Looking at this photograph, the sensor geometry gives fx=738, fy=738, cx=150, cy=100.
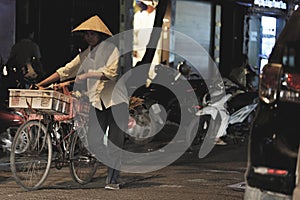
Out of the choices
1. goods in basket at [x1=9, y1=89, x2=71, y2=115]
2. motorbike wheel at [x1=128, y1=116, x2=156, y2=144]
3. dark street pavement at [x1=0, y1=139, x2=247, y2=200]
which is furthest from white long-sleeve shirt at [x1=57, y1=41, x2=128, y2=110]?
motorbike wheel at [x1=128, y1=116, x2=156, y2=144]

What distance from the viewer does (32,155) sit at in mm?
8641

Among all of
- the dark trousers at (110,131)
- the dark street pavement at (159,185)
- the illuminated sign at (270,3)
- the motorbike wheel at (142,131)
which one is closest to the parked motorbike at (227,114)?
the motorbike wheel at (142,131)

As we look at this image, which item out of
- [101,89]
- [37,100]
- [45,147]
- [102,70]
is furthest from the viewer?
[101,89]

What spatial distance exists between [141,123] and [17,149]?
5.49 meters

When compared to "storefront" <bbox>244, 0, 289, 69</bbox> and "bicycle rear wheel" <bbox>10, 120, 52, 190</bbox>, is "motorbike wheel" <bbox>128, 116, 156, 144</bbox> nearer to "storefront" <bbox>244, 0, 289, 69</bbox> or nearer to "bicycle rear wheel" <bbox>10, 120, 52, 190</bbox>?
"bicycle rear wheel" <bbox>10, 120, 52, 190</bbox>

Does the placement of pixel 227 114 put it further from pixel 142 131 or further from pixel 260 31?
pixel 260 31

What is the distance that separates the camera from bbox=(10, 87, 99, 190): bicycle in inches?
335

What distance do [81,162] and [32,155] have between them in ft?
2.36

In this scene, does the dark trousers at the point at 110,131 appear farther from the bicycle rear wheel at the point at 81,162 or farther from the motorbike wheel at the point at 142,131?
the motorbike wheel at the point at 142,131

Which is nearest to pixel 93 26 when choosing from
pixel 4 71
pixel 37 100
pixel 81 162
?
pixel 37 100

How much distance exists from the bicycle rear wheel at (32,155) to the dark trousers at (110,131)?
670 mm

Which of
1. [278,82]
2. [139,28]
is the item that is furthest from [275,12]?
[278,82]

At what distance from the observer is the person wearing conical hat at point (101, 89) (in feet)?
29.0

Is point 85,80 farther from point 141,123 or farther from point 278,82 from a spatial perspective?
point 141,123
